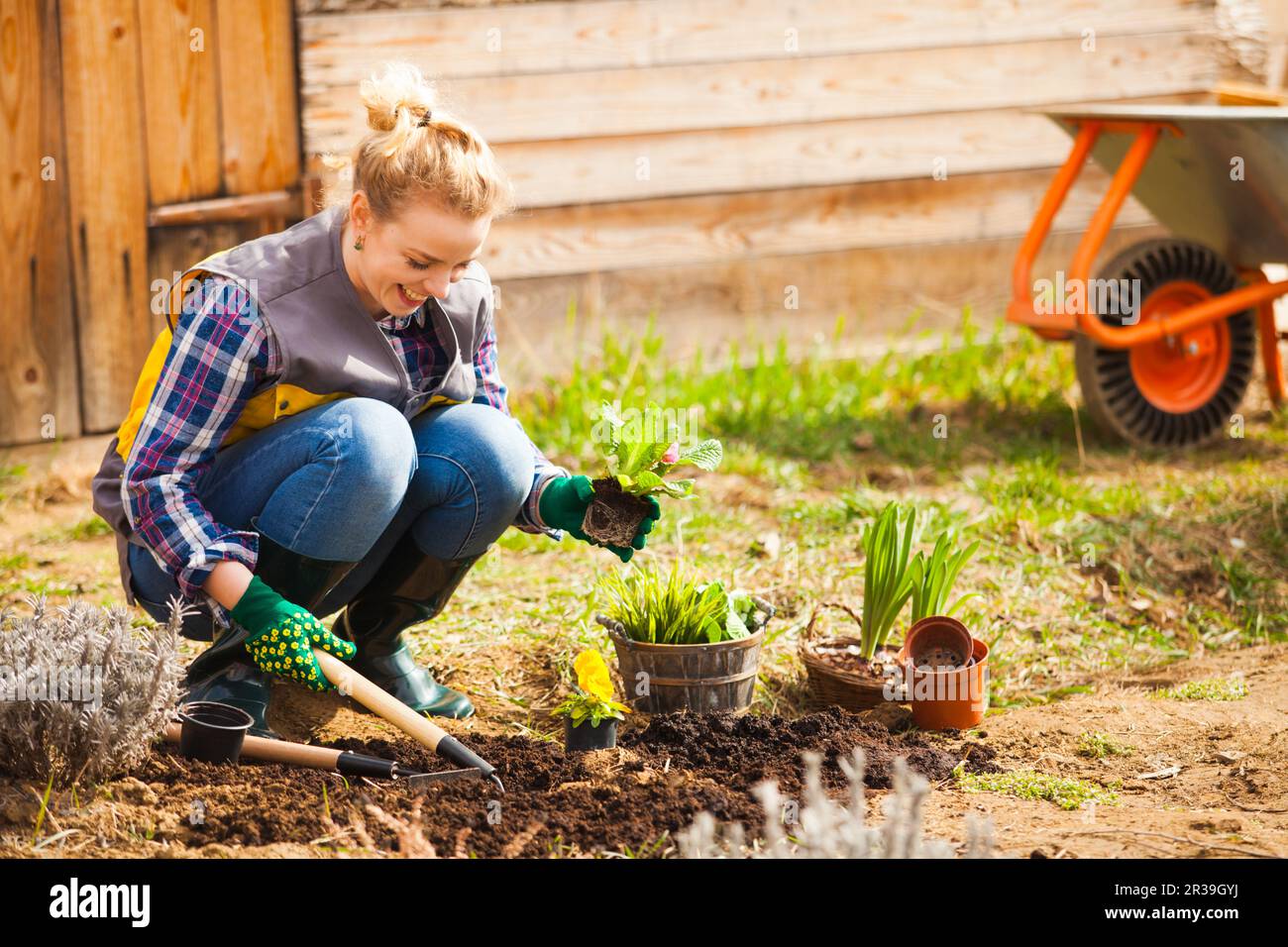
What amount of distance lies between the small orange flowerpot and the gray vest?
3.67ft

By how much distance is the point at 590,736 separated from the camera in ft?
8.40

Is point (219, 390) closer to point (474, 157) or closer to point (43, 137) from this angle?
point (474, 157)

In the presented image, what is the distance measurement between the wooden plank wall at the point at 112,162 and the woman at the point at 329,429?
6.51ft

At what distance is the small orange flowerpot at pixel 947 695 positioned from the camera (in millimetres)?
2693

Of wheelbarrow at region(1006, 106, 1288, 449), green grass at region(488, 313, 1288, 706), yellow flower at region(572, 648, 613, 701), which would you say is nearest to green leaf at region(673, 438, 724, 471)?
yellow flower at region(572, 648, 613, 701)

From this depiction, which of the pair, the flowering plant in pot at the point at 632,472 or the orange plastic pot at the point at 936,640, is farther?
the orange plastic pot at the point at 936,640

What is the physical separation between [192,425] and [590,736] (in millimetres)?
915

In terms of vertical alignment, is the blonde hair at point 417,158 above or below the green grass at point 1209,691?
above

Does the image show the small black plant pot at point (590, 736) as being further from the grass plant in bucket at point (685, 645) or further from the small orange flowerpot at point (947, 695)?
the small orange flowerpot at point (947, 695)

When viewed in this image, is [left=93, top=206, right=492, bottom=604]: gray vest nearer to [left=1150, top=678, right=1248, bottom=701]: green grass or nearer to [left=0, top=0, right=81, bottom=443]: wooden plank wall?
[left=1150, top=678, right=1248, bottom=701]: green grass

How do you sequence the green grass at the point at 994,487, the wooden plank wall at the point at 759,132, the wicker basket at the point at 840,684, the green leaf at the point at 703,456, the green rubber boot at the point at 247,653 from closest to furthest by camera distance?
the green rubber boot at the point at 247,653 → the green leaf at the point at 703,456 → the wicker basket at the point at 840,684 → the green grass at the point at 994,487 → the wooden plank wall at the point at 759,132

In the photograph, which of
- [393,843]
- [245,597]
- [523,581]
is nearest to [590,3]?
[523,581]

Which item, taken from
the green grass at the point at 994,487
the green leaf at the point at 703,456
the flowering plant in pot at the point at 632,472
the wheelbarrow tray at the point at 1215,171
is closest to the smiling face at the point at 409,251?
the flowering plant in pot at the point at 632,472

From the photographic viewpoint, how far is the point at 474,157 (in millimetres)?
2375
